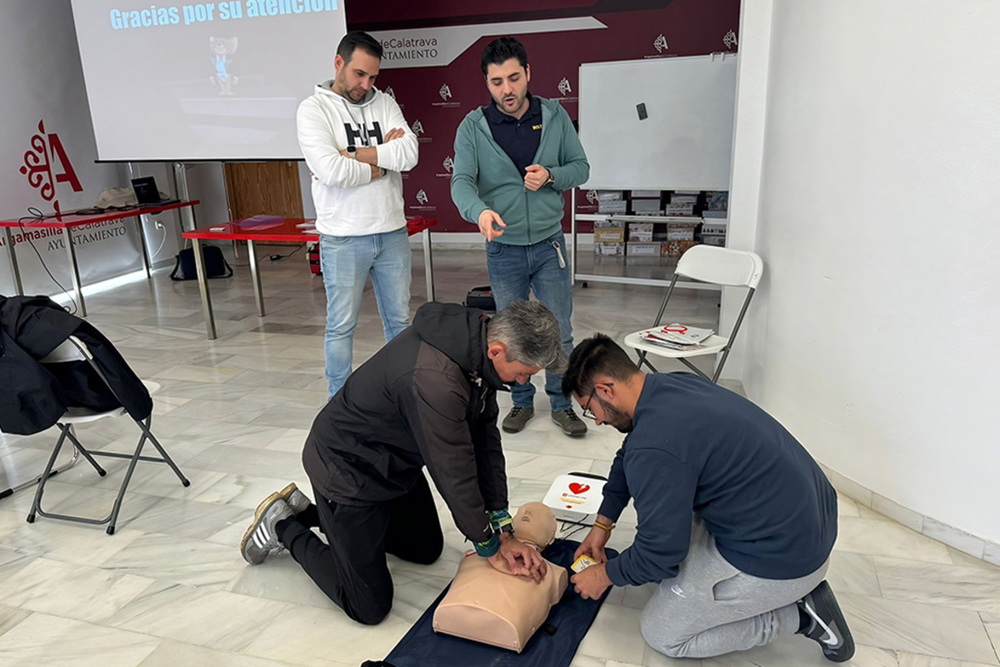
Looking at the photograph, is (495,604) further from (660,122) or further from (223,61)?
(223,61)

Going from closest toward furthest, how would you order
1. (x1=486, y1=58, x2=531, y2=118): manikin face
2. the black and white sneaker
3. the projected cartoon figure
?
the black and white sneaker, (x1=486, y1=58, x2=531, y2=118): manikin face, the projected cartoon figure

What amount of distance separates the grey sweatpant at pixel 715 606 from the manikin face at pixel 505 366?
2.06ft

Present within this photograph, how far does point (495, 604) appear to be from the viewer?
6.49ft

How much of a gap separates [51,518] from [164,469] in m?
0.48

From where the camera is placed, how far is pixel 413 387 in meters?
1.84

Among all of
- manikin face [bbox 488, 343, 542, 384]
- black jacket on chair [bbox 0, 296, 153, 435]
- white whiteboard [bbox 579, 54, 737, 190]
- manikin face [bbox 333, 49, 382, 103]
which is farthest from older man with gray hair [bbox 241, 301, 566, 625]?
white whiteboard [bbox 579, 54, 737, 190]

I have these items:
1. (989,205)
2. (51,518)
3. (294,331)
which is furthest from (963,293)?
(294,331)

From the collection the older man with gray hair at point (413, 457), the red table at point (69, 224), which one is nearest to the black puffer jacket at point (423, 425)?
the older man with gray hair at point (413, 457)

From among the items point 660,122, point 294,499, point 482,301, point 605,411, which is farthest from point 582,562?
point 660,122

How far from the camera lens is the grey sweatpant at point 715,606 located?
1.84 meters

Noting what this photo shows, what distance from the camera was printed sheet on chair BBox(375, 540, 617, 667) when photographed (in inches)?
78.3

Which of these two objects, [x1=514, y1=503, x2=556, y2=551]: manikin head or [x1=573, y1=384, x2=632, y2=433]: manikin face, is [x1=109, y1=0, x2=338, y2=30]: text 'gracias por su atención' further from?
[x1=573, y1=384, x2=632, y2=433]: manikin face

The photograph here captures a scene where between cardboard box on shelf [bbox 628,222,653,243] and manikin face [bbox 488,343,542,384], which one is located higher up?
manikin face [bbox 488,343,542,384]

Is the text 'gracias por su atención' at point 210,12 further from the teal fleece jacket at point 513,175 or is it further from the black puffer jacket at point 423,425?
the black puffer jacket at point 423,425
